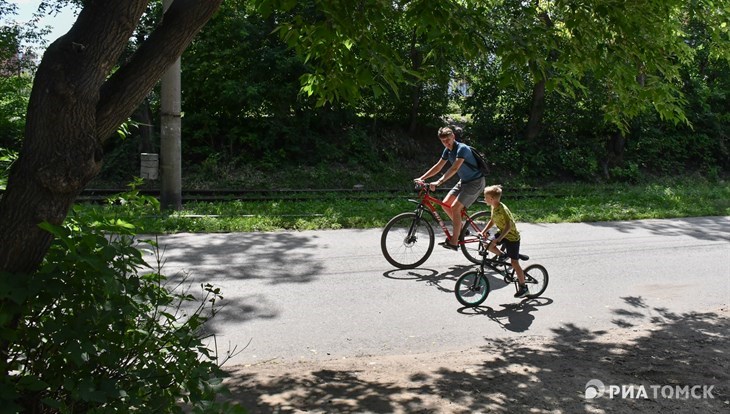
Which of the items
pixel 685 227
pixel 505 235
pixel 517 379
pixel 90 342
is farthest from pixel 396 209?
pixel 90 342

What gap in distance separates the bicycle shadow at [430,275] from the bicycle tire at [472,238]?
10.2 inches

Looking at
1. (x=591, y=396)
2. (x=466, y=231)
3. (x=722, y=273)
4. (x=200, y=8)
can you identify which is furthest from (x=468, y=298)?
(x=200, y=8)

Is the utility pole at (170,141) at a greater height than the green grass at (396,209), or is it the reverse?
the utility pole at (170,141)

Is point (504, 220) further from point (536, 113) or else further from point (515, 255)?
point (536, 113)

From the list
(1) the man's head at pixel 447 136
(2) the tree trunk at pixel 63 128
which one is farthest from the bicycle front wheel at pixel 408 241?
(2) the tree trunk at pixel 63 128

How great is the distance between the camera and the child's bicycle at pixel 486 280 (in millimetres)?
7867

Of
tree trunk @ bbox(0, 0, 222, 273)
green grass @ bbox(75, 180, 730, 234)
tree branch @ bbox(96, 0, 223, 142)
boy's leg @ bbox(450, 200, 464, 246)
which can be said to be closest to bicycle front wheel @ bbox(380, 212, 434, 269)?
boy's leg @ bbox(450, 200, 464, 246)

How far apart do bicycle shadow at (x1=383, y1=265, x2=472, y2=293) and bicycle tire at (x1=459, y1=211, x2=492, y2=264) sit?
26 cm

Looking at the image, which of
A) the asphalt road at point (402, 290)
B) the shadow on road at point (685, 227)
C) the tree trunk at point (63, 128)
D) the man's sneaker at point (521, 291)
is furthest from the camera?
the shadow on road at point (685, 227)

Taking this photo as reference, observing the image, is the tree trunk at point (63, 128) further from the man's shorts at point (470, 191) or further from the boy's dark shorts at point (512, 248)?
the man's shorts at point (470, 191)

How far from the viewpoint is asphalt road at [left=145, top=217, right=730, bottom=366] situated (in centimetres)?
675

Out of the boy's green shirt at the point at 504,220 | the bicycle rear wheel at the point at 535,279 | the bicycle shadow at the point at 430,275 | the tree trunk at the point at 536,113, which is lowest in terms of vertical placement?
the bicycle shadow at the point at 430,275

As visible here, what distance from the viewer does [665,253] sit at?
11.1m

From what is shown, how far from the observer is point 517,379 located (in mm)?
5375
